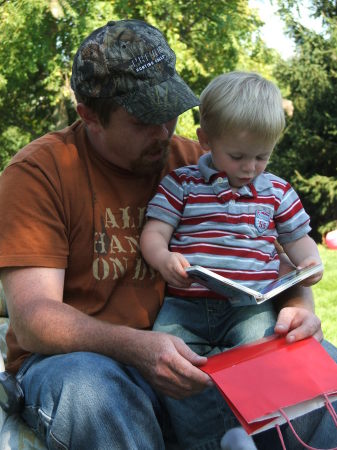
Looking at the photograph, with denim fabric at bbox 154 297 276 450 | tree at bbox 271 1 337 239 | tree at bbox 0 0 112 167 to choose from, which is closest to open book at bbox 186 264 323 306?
denim fabric at bbox 154 297 276 450

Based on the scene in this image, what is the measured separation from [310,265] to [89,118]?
1.03 metres

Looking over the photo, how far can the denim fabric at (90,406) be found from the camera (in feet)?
6.41

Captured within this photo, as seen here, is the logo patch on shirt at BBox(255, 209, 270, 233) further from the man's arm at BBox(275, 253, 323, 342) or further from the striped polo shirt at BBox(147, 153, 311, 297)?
the man's arm at BBox(275, 253, 323, 342)

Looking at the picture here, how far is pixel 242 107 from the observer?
2.42 meters

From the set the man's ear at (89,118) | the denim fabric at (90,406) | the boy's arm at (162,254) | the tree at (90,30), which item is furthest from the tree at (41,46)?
the denim fabric at (90,406)

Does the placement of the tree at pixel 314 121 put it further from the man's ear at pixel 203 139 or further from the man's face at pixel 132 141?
the man's face at pixel 132 141

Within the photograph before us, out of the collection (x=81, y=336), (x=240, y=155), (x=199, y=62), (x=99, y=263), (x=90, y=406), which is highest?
(x=240, y=155)

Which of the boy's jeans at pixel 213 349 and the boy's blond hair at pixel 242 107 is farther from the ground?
the boy's blond hair at pixel 242 107

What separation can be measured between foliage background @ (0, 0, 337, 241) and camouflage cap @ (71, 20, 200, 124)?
31.3ft

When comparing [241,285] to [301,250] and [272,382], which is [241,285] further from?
[301,250]

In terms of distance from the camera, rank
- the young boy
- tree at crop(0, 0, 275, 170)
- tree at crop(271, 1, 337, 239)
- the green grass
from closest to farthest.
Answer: the young boy → the green grass → tree at crop(0, 0, 275, 170) → tree at crop(271, 1, 337, 239)

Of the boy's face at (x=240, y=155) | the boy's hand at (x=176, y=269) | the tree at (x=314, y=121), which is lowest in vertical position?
the tree at (x=314, y=121)

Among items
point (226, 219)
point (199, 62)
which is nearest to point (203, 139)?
point (226, 219)

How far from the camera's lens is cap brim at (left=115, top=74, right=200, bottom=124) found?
2.50 m
